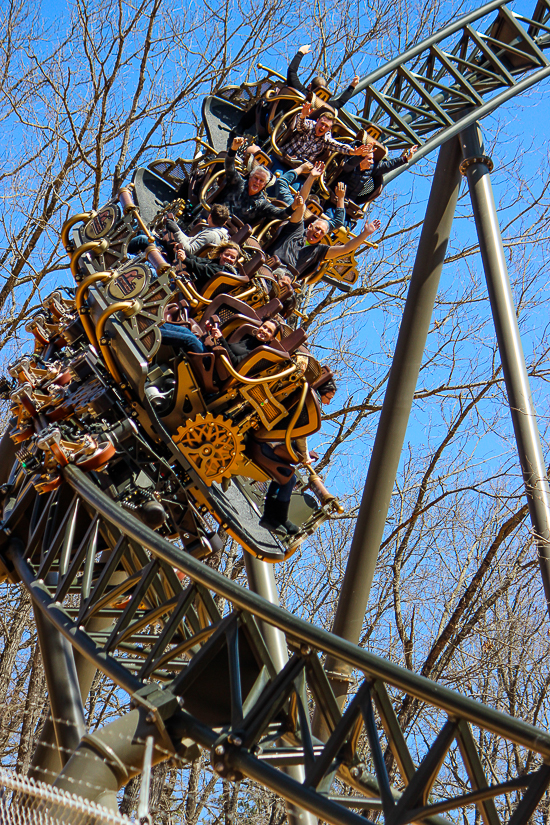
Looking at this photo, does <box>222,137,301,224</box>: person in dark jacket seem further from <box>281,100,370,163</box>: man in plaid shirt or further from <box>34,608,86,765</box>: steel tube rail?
<box>34,608,86,765</box>: steel tube rail

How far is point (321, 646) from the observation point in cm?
370

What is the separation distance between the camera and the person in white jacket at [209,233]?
658 centimetres

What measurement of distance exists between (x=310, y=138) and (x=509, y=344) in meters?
2.66

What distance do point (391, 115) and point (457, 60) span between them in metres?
1.08

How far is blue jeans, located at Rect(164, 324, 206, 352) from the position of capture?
5.95 meters

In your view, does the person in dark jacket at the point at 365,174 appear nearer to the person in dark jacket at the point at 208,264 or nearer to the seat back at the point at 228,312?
the person in dark jacket at the point at 208,264

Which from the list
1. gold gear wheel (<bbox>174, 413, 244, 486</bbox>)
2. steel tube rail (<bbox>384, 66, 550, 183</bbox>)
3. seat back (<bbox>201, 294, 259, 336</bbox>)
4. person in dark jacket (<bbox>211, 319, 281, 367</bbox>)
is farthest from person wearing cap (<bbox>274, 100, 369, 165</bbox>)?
gold gear wheel (<bbox>174, 413, 244, 486</bbox>)

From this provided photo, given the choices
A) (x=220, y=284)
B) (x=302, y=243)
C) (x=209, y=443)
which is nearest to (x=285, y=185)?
(x=302, y=243)

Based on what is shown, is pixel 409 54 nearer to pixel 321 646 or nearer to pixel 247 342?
pixel 247 342

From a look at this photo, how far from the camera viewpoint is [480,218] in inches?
344

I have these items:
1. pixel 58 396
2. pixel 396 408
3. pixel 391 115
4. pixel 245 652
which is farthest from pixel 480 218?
pixel 245 652

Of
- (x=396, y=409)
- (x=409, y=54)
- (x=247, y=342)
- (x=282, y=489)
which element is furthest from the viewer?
(x=409, y=54)

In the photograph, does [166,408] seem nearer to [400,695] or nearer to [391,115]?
[391,115]

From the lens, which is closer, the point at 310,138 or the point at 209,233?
the point at 209,233
